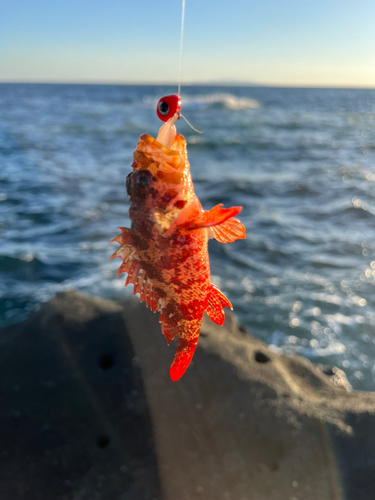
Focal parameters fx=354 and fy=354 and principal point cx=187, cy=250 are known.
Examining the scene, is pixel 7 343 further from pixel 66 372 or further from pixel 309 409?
pixel 309 409

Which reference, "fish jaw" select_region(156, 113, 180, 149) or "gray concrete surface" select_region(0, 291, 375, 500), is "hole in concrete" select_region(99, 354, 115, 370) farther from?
"fish jaw" select_region(156, 113, 180, 149)

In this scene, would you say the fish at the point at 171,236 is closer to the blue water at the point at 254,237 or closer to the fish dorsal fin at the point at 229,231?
the fish dorsal fin at the point at 229,231

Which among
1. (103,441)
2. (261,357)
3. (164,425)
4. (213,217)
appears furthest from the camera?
(261,357)

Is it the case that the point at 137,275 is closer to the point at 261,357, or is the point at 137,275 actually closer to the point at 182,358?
the point at 182,358

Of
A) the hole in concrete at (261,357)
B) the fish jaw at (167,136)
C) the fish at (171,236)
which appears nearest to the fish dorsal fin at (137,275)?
the fish at (171,236)

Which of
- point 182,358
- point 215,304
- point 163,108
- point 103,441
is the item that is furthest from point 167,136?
point 103,441

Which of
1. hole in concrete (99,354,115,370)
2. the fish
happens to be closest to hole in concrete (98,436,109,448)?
hole in concrete (99,354,115,370)

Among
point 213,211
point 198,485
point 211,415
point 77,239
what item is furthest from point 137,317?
point 77,239
